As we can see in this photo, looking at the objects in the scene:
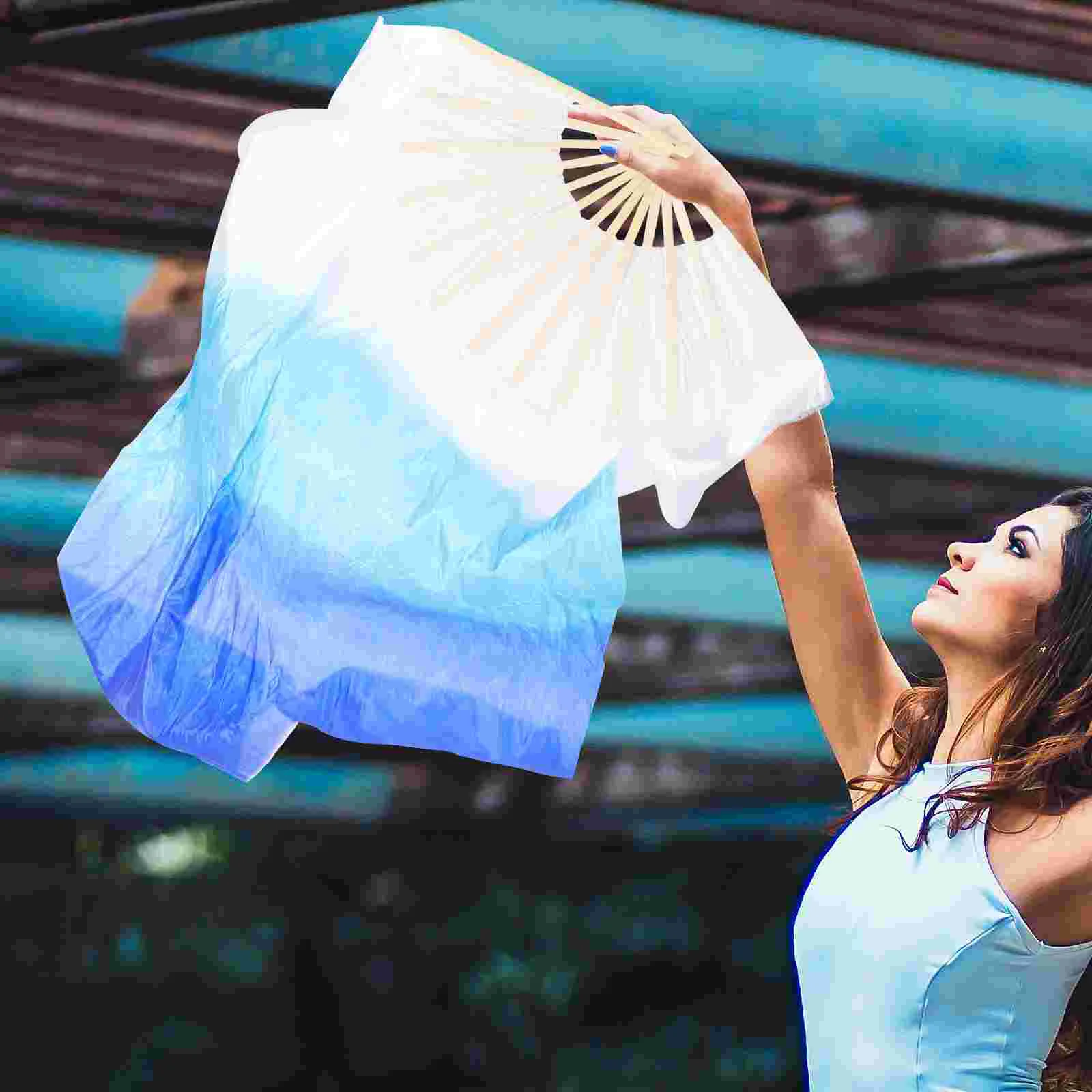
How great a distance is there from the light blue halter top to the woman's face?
0.11 m

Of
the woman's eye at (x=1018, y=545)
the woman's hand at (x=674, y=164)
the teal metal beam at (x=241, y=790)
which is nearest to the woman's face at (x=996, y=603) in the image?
the woman's eye at (x=1018, y=545)

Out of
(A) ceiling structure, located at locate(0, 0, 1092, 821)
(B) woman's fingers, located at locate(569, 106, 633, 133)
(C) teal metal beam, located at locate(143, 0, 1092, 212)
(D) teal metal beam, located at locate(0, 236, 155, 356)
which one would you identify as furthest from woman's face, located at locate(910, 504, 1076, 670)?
(D) teal metal beam, located at locate(0, 236, 155, 356)

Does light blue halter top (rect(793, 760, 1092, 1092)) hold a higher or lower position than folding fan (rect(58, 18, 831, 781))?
lower

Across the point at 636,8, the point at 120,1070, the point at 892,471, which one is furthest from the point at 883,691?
the point at 120,1070

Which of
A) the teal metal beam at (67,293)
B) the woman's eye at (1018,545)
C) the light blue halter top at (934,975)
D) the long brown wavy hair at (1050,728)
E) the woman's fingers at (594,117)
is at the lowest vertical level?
the teal metal beam at (67,293)

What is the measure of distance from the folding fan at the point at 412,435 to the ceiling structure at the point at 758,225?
960 mm

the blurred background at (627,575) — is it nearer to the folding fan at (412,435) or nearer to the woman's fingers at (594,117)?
the folding fan at (412,435)

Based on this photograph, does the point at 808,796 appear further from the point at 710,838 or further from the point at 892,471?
the point at 892,471

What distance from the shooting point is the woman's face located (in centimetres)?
148

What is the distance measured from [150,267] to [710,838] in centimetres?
439

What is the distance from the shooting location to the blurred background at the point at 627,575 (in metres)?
3.13

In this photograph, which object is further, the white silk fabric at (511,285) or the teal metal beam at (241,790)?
the teal metal beam at (241,790)

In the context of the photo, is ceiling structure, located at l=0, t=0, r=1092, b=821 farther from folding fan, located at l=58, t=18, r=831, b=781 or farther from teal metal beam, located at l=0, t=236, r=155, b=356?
folding fan, located at l=58, t=18, r=831, b=781

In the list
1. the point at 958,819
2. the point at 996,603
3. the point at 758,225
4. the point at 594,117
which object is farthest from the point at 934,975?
the point at 758,225
